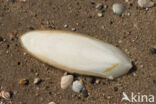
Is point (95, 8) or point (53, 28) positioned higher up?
point (95, 8)

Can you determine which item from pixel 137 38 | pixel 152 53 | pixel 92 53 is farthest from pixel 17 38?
pixel 152 53

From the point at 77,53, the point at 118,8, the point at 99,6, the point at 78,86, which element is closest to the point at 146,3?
the point at 118,8

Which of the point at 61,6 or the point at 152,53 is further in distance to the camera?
the point at 61,6

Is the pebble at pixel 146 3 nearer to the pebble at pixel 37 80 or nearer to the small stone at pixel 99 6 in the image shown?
the small stone at pixel 99 6

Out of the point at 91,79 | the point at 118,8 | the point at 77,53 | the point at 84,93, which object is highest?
the point at 118,8

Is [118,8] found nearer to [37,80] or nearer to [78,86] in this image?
[78,86]

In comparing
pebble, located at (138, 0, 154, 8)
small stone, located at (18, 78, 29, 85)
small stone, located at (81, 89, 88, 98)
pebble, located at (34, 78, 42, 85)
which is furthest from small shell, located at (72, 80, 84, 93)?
pebble, located at (138, 0, 154, 8)

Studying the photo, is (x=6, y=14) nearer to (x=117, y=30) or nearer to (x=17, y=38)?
(x=17, y=38)

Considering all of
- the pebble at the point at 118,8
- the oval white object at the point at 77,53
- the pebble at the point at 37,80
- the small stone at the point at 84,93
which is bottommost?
the small stone at the point at 84,93

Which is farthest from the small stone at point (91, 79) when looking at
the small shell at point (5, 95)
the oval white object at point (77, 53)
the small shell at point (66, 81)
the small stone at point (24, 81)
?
the small shell at point (5, 95)
